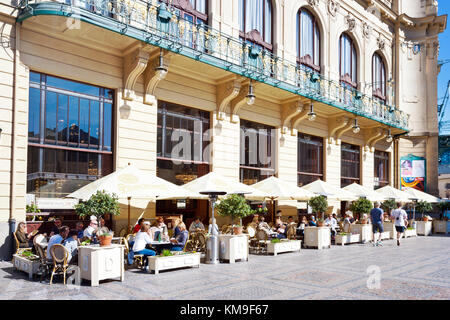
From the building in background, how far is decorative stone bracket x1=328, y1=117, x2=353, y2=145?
0.07 metres

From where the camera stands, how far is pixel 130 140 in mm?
15352

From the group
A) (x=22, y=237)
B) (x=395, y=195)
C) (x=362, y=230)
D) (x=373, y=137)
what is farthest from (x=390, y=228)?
(x=22, y=237)

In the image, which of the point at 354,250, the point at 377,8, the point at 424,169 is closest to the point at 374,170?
the point at 424,169

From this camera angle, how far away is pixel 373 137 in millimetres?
28000

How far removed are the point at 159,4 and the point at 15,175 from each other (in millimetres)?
7817

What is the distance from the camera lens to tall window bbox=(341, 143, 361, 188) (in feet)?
86.3

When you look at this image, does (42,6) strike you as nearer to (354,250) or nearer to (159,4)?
(159,4)

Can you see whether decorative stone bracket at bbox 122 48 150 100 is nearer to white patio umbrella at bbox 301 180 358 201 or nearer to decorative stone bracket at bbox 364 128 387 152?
white patio umbrella at bbox 301 180 358 201

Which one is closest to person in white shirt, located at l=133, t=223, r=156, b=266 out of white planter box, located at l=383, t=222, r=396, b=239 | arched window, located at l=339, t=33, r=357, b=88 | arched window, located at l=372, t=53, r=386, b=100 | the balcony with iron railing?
the balcony with iron railing

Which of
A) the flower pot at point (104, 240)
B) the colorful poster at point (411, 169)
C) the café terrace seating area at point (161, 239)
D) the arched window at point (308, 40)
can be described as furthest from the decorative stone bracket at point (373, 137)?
the flower pot at point (104, 240)

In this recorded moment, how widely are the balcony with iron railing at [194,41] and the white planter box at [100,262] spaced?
273 inches

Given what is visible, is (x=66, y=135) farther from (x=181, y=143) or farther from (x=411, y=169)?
(x=411, y=169)

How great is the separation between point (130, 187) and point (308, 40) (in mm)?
15625

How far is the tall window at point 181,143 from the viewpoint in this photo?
1659 cm
